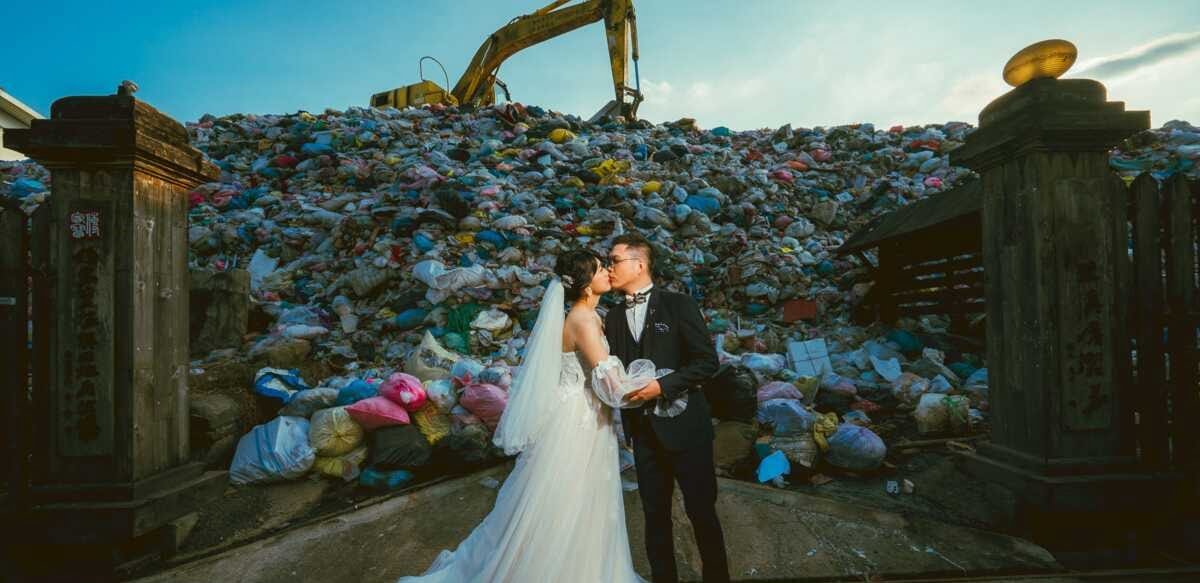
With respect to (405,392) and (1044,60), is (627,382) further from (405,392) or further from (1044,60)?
(1044,60)

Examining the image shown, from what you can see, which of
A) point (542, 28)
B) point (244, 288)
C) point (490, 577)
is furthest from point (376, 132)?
point (490, 577)

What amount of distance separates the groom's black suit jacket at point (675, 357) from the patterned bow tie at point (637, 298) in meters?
0.02

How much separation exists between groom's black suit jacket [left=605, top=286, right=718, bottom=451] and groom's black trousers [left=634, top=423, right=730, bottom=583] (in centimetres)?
5

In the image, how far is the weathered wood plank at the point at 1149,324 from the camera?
265 centimetres

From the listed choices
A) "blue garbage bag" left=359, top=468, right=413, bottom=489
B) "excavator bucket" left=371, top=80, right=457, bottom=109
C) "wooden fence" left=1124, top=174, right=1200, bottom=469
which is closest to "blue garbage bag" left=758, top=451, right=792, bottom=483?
"wooden fence" left=1124, top=174, right=1200, bottom=469

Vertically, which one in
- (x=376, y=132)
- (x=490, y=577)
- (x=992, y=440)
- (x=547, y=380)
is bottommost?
(x=490, y=577)

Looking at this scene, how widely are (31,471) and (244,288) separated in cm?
317

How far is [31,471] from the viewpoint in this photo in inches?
103

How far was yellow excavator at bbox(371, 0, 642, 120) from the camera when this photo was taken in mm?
11711

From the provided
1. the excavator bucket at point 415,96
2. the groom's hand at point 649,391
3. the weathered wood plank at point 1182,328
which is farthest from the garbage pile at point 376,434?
the excavator bucket at point 415,96

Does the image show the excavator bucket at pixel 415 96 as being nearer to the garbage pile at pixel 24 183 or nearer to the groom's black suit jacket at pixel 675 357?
the garbage pile at pixel 24 183

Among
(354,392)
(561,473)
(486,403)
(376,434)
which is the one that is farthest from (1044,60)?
(354,392)

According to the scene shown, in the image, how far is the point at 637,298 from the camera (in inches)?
87.7

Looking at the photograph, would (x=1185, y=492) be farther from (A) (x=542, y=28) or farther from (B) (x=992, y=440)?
(A) (x=542, y=28)
